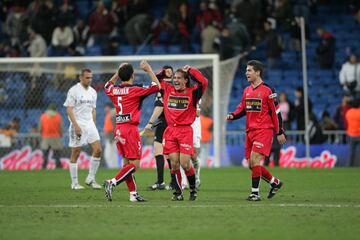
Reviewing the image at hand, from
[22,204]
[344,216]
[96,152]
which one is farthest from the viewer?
[96,152]

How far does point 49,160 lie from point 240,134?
6044 mm

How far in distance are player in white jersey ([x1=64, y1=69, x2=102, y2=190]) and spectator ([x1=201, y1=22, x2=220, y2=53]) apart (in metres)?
13.8

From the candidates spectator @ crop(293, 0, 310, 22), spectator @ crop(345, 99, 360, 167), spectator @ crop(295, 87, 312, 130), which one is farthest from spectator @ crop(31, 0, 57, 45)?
spectator @ crop(345, 99, 360, 167)

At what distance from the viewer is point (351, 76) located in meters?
30.4

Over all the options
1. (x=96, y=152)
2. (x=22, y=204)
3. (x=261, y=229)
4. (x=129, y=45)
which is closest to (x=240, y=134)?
(x=129, y=45)

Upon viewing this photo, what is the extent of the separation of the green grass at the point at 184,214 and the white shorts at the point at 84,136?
974 millimetres

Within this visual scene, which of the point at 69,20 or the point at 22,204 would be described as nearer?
the point at 22,204

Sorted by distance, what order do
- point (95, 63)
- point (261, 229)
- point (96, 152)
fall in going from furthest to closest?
point (95, 63), point (96, 152), point (261, 229)

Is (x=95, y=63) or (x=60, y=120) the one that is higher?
(x=95, y=63)

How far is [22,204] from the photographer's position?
48.0ft

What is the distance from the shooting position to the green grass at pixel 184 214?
10836mm

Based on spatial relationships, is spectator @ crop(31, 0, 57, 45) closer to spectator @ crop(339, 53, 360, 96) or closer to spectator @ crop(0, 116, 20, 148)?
spectator @ crop(0, 116, 20, 148)

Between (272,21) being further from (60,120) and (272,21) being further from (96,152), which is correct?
(96,152)

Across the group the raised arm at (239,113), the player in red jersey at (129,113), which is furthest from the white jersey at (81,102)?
the raised arm at (239,113)
